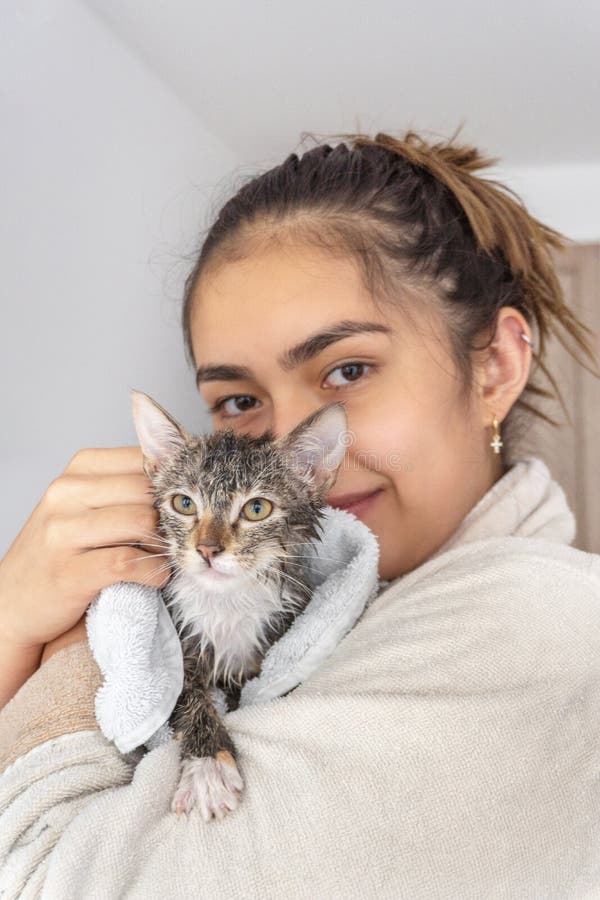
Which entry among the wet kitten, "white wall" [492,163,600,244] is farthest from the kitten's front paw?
"white wall" [492,163,600,244]

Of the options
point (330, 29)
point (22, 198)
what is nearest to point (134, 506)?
point (22, 198)

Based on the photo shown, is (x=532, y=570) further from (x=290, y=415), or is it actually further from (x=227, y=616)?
(x=290, y=415)

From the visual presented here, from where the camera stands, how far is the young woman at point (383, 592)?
1.00m

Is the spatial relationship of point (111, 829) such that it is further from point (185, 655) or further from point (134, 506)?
point (134, 506)

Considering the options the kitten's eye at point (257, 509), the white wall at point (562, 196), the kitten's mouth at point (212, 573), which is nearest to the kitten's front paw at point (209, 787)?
the kitten's mouth at point (212, 573)

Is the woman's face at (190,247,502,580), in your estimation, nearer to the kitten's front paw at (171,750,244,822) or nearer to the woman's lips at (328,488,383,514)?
the woman's lips at (328,488,383,514)

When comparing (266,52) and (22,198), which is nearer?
(22,198)

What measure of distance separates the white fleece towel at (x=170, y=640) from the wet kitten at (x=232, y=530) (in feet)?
0.14

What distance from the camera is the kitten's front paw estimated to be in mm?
1044

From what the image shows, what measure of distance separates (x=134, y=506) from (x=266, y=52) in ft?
4.58

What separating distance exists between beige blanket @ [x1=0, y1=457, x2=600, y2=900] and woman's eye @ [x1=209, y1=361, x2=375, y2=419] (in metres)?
0.56

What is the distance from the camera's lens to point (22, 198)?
190 centimetres

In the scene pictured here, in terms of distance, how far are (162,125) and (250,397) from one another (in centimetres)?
108

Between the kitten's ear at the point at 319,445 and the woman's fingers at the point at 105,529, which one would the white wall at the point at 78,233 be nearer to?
the woman's fingers at the point at 105,529
